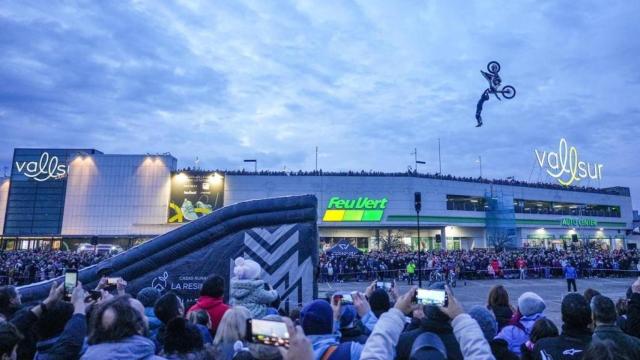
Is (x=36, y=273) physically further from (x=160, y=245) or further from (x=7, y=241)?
(x=7, y=241)

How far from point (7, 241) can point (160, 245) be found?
51731mm

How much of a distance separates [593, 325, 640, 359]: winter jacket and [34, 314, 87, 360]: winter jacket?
3.76 meters

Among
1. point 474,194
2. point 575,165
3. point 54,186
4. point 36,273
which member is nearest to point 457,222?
point 474,194

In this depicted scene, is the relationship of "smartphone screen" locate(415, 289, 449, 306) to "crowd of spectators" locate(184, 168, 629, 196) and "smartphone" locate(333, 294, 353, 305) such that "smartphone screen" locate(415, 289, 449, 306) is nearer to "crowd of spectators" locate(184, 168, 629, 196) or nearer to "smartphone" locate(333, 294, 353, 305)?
"smartphone" locate(333, 294, 353, 305)

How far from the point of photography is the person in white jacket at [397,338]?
2.25 metres

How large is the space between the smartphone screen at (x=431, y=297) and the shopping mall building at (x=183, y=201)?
43.6 metres

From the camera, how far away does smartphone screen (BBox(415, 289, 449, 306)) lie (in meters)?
2.61

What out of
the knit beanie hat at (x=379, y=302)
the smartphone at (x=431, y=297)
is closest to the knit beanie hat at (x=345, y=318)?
the smartphone at (x=431, y=297)

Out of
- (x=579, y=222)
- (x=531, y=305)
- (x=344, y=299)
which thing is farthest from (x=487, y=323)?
(x=579, y=222)

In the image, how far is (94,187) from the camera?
48250mm

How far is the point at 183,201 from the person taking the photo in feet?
154

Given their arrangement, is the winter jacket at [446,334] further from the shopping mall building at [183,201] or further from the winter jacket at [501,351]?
the shopping mall building at [183,201]

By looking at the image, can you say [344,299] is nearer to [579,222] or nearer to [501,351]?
[501,351]

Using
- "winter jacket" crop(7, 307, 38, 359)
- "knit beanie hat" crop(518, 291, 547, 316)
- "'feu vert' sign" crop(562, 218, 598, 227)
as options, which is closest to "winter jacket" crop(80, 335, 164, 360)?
"winter jacket" crop(7, 307, 38, 359)
